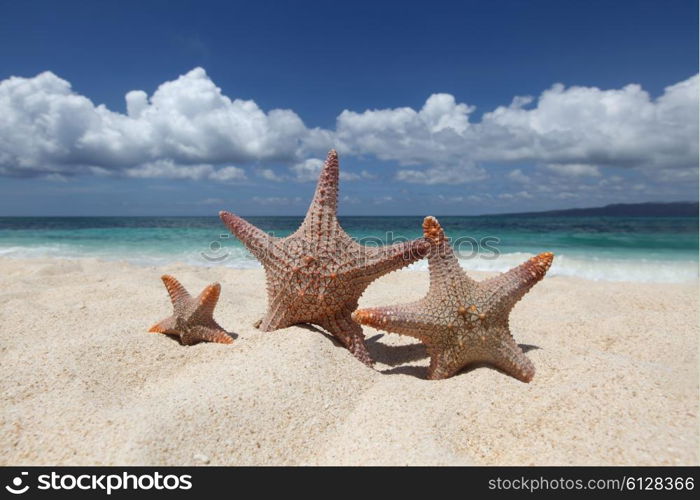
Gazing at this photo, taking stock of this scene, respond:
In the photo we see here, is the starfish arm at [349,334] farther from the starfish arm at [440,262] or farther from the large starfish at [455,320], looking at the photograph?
the starfish arm at [440,262]

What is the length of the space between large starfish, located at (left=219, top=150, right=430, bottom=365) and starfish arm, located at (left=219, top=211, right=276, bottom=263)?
0.02m

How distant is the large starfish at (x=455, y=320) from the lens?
3115 millimetres

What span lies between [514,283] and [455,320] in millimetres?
615

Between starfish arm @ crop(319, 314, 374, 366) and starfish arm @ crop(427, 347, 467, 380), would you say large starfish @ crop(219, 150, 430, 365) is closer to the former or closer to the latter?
starfish arm @ crop(319, 314, 374, 366)

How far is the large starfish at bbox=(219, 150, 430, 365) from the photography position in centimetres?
347

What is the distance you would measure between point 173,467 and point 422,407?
1466 millimetres

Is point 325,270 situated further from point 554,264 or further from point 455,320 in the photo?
point 554,264

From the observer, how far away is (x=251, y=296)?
6391 mm

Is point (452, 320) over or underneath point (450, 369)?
over

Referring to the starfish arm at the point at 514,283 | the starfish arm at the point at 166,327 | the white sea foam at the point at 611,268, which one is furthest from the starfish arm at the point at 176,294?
the white sea foam at the point at 611,268

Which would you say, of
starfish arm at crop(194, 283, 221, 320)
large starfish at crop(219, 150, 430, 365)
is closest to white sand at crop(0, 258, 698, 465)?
large starfish at crop(219, 150, 430, 365)
